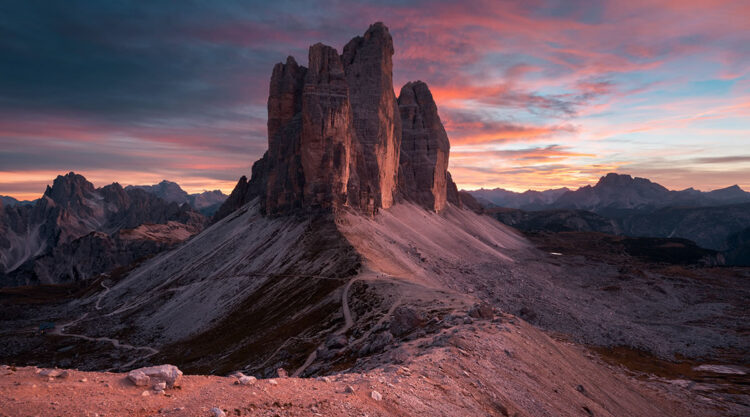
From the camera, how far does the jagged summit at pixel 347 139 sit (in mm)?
102375

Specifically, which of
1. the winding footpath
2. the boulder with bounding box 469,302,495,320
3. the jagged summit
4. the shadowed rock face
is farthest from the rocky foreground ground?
the shadowed rock face

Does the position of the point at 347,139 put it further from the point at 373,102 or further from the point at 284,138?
the point at 373,102

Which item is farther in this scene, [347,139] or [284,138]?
[284,138]

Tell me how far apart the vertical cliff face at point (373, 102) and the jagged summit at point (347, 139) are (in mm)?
339

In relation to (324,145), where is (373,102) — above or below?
above

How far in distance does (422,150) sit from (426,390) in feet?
528

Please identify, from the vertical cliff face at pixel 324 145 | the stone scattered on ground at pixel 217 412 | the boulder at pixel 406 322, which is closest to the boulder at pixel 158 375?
the stone scattered on ground at pixel 217 412

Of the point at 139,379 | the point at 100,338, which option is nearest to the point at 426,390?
the point at 139,379

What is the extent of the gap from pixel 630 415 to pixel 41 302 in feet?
564

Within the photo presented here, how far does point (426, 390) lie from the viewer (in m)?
19.6

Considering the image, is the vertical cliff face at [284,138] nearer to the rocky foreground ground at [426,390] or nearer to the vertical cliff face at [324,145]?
the vertical cliff face at [324,145]

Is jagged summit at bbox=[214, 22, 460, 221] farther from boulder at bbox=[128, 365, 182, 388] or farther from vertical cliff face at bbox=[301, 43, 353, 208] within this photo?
boulder at bbox=[128, 365, 182, 388]

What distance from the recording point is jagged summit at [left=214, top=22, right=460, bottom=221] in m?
102

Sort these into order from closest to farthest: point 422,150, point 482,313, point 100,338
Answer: point 482,313 < point 100,338 < point 422,150
